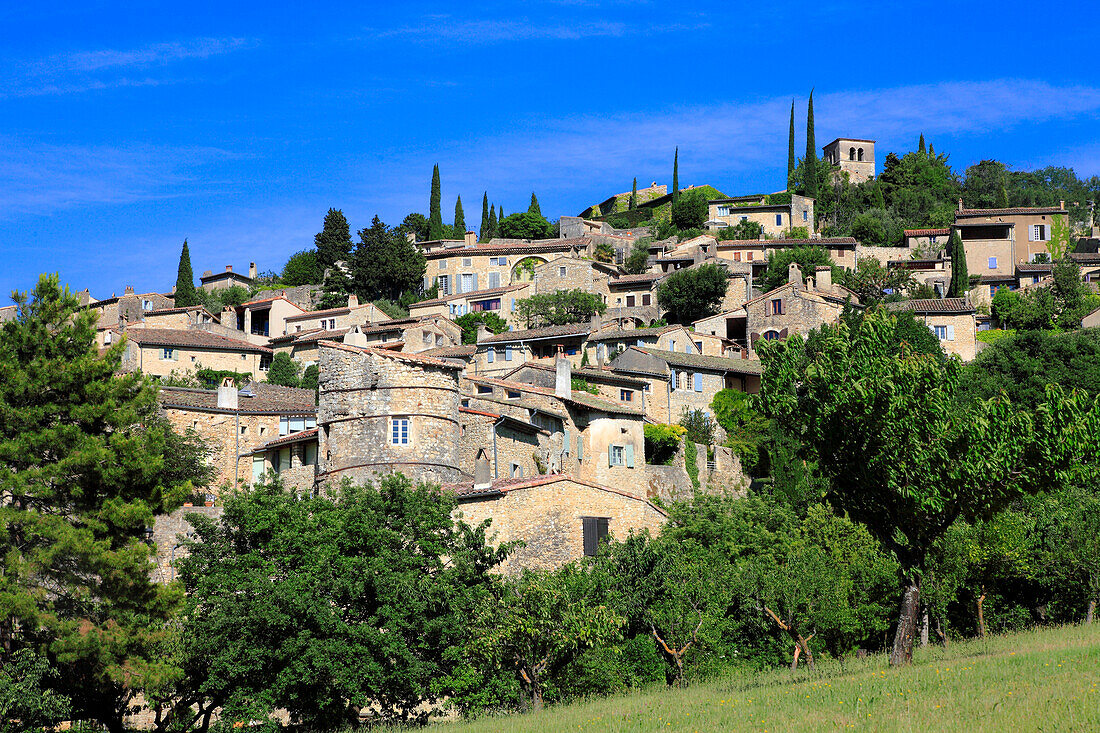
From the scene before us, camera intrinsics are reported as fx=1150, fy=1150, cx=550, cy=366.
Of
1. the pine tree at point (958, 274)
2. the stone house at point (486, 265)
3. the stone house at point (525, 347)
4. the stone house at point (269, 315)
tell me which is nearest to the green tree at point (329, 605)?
the stone house at point (525, 347)

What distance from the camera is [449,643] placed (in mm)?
31781

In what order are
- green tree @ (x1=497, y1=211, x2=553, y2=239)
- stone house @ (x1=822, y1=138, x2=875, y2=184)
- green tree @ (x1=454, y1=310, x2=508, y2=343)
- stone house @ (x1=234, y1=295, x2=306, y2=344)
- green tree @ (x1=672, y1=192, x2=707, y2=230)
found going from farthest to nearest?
1. stone house @ (x1=822, y1=138, x2=875, y2=184)
2. green tree @ (x1=497, y1=211, x2=553, y2=239)
3. green tree @ (x1=672, y1=192, x2=707, y2=230)
4. stone house @ (x1=234, y1=295, x2=306, y2=344)
5. green tree @ (x1=454, y1=310, x2=508, y2=343)

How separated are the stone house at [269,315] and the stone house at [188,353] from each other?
310 inches

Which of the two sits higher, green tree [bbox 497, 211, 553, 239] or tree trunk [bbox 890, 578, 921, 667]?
green tree [bbox 497, 211, 553, 239]

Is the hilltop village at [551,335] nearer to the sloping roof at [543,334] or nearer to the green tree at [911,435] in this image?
the sloping roof at [543,334]

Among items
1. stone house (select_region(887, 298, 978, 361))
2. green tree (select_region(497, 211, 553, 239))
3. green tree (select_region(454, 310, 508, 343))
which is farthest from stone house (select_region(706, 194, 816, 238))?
green tree (select_region(454, 310, 508, 343))

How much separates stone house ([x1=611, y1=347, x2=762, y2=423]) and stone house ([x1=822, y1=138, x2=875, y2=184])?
6608 cm

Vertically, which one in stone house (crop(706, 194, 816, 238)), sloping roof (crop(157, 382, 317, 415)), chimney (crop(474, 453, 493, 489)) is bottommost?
chimney (crop(474, 453, 493, 489))

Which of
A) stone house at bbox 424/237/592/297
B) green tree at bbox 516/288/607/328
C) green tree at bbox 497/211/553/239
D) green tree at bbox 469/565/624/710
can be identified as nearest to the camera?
green tree at bbox 469/565/624/710

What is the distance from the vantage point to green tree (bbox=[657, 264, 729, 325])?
8331cm

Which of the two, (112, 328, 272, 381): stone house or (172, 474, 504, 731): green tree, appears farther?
(112, 328, 272, 381): stone house

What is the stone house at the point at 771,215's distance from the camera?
111 m

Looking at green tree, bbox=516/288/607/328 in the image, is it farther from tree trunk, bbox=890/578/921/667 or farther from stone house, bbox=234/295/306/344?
tree trunk, bbox=890/578/921/667

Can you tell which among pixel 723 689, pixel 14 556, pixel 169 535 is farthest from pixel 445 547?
pixel 169 535
